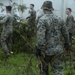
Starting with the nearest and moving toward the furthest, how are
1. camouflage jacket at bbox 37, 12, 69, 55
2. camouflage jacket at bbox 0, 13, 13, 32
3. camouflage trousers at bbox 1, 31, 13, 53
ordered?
camouflage jacket at bbox 37, 12, 69, 55 < camouflage jacket at bbox 0, 13, 13, 32 < camouflage trousers at bbox 1, 31, 13, 53

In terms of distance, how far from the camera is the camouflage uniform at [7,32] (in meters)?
13.9

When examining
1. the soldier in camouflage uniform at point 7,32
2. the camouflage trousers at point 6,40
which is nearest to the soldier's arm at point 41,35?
the soldier in camouflage uniform at point 7,32

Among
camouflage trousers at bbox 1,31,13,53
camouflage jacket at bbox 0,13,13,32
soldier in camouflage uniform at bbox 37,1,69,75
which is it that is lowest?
camouflage trousers at bbox 1,31,13,53

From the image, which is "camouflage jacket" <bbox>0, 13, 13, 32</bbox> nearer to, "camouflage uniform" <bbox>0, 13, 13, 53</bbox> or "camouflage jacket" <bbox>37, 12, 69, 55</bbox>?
"camouflage uniform" <bbox>0, 13, 13, 53</bbox>

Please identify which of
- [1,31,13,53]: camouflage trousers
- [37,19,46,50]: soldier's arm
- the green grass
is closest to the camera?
[37,19,46,50]: soldier's arm

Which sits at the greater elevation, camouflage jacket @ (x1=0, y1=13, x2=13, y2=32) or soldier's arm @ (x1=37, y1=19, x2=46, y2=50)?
soldier's arm @ (x1=37, y1=19, x2=46, y2=50)

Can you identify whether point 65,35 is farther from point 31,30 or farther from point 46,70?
point 31,30

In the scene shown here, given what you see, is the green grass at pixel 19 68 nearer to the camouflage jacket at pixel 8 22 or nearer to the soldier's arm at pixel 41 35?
the soldier's arm at pixel 41 35

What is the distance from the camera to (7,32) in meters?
14.1

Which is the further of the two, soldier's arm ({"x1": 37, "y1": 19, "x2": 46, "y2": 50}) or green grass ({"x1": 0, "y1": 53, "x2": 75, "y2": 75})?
green grass ({"x1": 0, "y1": 53, "x2": 75, "y2": 75})

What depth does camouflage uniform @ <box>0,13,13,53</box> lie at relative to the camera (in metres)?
13.9

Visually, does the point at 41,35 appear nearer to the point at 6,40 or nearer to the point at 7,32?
the point at 7,32

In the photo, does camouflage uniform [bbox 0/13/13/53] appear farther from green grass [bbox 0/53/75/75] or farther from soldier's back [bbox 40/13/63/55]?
soldier's back [bbox 40/13/63/55]

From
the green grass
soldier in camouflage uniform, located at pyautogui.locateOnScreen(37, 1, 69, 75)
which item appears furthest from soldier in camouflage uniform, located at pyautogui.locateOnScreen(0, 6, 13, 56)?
soldier in camouflage uniform, located at pyautogui.locateOnScreen(37, 1, 69, 75)
